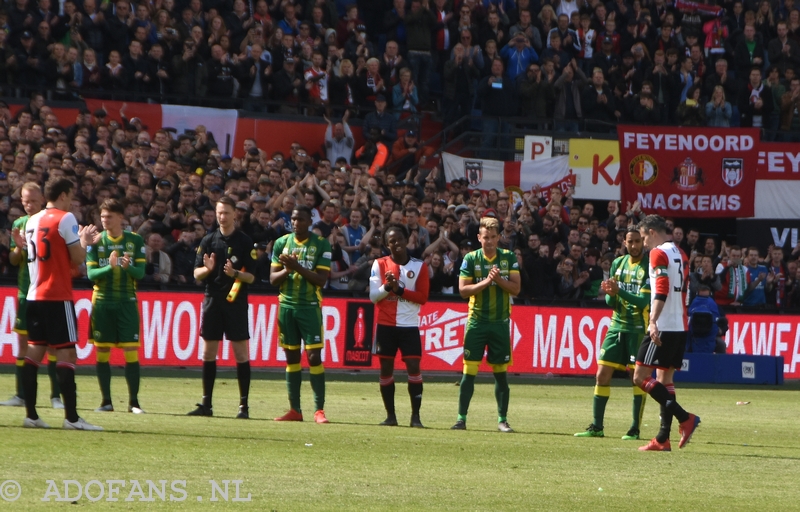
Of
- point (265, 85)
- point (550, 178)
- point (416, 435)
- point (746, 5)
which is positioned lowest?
point (416, 435)

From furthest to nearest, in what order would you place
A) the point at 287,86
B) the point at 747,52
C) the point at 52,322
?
the point at 747,52 → the point at 287,86 → the point at 52,322

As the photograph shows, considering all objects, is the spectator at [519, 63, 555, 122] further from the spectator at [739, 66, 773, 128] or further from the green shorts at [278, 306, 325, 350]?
the green shorts at [278, 306, 325, 350]

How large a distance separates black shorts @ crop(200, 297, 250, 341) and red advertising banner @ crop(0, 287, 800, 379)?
6.92m

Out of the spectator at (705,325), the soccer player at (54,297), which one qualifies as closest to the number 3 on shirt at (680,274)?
the soccer player at (54,297)

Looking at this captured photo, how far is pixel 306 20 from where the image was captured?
27.7 metres

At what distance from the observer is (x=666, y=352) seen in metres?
11.8

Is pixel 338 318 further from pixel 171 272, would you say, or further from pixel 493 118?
pixel 493 118

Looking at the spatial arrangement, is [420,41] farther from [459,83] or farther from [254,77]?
[254,77]

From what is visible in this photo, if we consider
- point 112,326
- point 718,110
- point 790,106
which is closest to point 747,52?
point 790,106

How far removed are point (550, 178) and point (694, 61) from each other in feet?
21.9

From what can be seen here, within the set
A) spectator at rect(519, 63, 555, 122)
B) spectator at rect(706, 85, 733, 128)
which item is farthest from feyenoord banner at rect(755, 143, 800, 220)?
spectator at rect(519, 63, 555, 122)

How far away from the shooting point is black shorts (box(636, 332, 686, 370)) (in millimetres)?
11758

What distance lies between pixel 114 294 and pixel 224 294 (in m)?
1.20

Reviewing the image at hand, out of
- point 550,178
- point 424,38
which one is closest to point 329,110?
point 424,38
